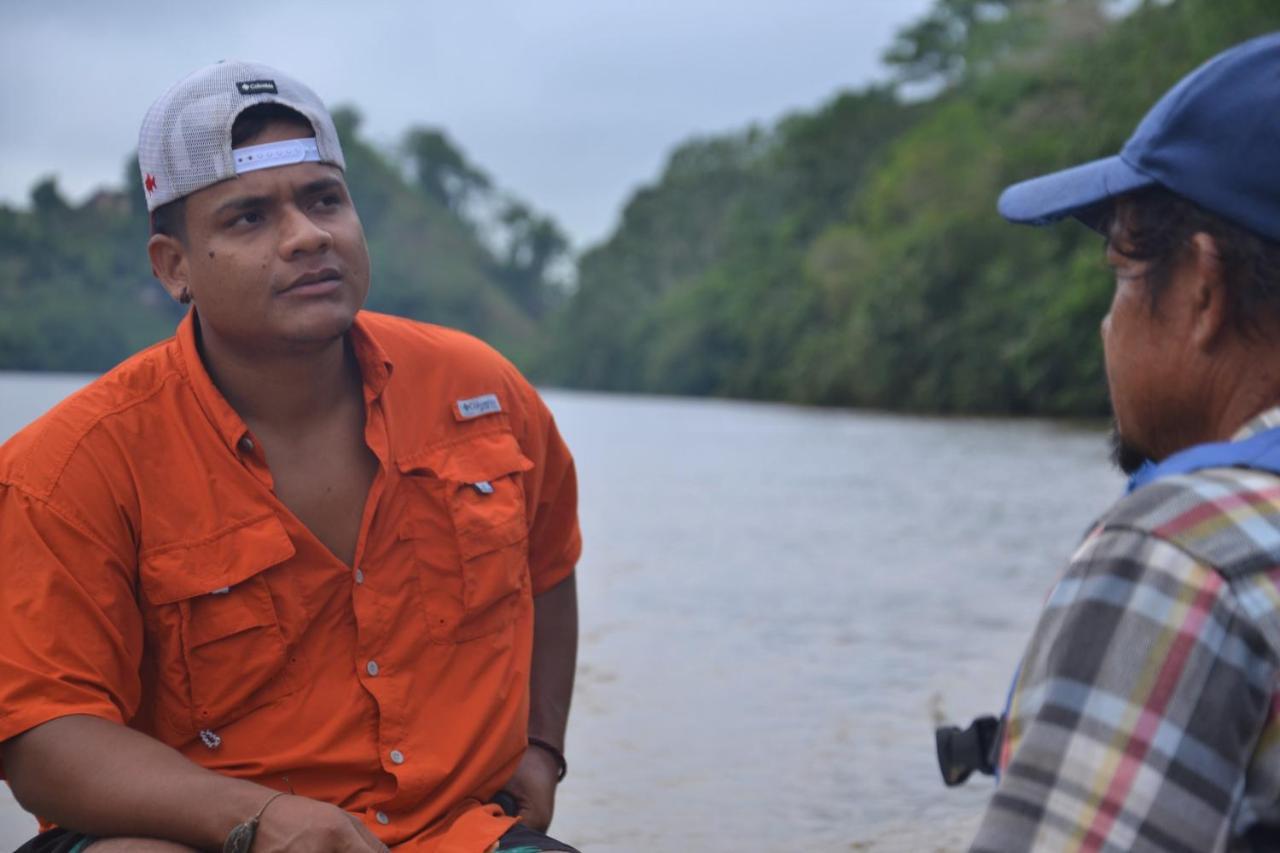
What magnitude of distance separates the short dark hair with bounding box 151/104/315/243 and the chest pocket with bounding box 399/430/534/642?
0.50 m

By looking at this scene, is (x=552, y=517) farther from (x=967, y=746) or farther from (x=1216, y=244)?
(x=1216, y=244)

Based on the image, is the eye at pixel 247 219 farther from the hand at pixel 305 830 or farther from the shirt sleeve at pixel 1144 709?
the shirt sleeve at pixel 1144 709

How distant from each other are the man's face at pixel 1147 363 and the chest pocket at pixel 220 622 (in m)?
1.20

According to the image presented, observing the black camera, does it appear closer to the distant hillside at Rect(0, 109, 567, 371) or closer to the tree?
the distant hillside at Rect(0, 109, 567, 371)

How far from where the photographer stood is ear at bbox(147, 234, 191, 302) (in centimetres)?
237

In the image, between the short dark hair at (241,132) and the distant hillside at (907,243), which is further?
the distant hillside at (907,243)

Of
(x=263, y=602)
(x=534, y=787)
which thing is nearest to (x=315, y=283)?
(x=263, y=602)

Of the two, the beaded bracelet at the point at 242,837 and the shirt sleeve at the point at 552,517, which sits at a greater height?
the shirt sleeve at the point at 552,517

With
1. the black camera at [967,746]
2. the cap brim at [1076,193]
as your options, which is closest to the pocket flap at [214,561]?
the black camera at [967,746]

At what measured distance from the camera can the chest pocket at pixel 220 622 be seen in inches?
84.8

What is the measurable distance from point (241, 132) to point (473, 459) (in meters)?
0.62

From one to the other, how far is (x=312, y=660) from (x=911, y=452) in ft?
64.3

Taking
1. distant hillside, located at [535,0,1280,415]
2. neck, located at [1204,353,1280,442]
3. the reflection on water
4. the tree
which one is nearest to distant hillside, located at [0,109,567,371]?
the tree

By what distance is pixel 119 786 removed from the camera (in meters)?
2.01
